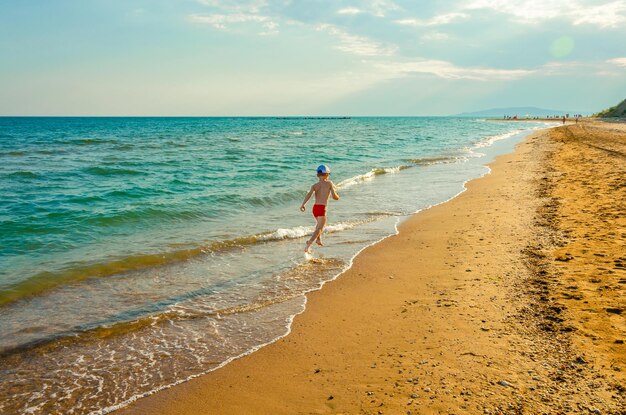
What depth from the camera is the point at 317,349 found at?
5.10 meters

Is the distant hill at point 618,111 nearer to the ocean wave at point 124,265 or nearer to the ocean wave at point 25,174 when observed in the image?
the ocean wave at point 124,265

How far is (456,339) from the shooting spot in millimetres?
4930

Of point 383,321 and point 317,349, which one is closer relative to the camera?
point 317,349

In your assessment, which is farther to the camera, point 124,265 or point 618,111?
point 618,111

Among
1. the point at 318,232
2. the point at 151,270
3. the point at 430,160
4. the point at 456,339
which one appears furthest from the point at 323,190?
the point at 430,160

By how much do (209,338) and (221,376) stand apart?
1.01 metres

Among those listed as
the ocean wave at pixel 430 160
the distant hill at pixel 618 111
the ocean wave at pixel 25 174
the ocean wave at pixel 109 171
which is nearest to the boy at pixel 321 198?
the ocean wave at pixel 109 171

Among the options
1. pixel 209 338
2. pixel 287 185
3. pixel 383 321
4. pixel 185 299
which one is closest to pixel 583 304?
pixel 383 321

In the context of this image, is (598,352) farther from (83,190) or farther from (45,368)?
(83,190)

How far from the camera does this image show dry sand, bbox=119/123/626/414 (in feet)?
12.6

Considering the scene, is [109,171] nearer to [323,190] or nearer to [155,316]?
[323,190]

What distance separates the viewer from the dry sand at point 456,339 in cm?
385

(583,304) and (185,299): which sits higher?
(583,304)

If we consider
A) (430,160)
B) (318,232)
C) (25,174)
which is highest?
(430,160)
